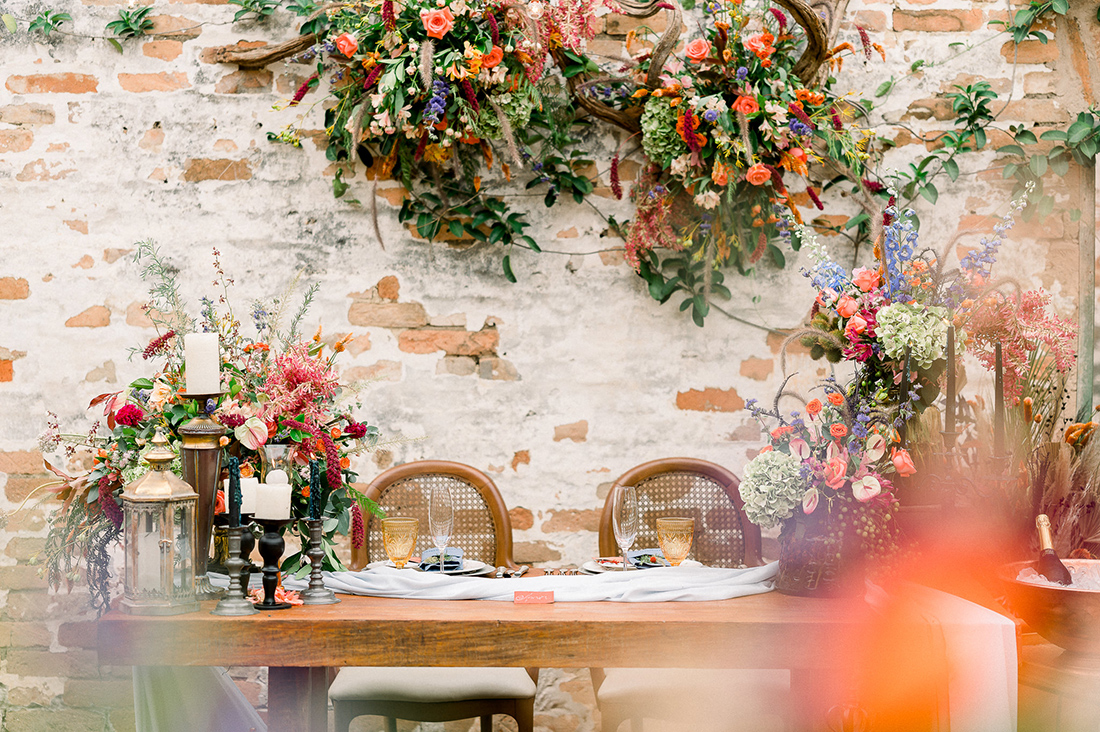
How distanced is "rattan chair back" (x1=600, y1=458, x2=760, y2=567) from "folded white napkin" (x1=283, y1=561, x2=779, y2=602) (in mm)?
549

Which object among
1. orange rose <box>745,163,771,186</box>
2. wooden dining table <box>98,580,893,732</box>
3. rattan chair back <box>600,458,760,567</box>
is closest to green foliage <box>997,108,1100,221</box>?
orange rose <box>745,163,771,186</box>

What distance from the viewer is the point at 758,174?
7.70 ft

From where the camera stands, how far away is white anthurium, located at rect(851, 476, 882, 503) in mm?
1399

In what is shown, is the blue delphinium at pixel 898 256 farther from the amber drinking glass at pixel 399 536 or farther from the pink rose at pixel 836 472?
the amber drinking glass at pixel 399 536

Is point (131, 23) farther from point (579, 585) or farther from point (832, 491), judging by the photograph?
point (832, 491)

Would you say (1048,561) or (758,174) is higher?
(758,174)

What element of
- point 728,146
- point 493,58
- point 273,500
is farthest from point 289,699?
point 728,146

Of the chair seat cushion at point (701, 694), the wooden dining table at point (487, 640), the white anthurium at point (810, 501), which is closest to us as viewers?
the wooden dining table at point (487, 640)

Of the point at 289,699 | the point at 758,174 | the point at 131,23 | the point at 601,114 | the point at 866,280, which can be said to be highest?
the point at 131,23

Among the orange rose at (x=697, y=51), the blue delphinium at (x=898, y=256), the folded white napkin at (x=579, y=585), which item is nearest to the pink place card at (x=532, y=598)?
the folded white napkin at (x=579, y=585)

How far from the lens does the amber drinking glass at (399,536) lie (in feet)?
5.69

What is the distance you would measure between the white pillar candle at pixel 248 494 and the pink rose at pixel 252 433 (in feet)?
0.22

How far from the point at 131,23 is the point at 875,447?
8.61ft

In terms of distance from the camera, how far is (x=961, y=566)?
4.98 feet
